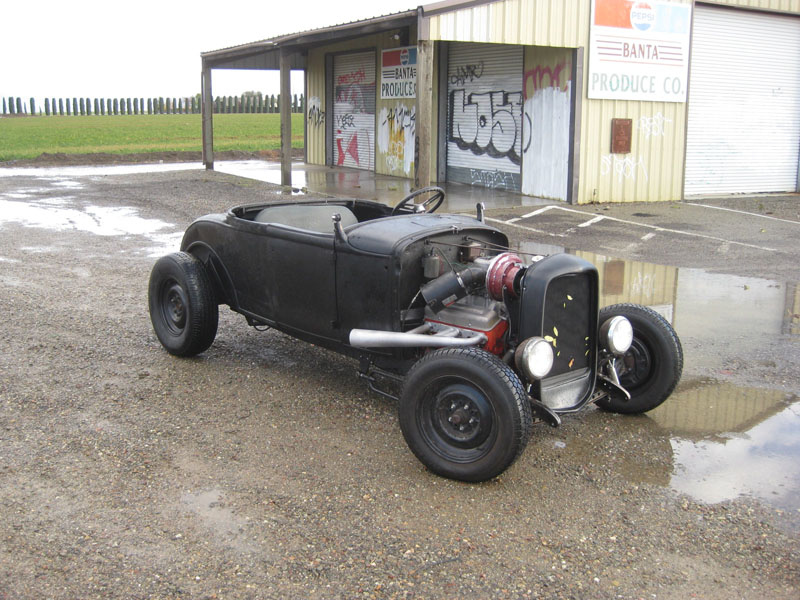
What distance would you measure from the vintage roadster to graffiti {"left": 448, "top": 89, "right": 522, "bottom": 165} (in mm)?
10822

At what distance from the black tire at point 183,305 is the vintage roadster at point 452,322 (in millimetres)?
16

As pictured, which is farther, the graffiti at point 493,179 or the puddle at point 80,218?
the graffiti at point 493,179

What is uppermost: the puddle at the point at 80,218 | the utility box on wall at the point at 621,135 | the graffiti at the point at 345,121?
the graffiti at the point at 345,121

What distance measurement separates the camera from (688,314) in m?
7.34

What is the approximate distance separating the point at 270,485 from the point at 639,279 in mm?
5993

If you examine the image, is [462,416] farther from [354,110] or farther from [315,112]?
[315,112]

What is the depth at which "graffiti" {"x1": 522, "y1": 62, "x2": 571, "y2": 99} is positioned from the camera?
14.4 m

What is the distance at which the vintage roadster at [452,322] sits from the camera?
3.95 meters

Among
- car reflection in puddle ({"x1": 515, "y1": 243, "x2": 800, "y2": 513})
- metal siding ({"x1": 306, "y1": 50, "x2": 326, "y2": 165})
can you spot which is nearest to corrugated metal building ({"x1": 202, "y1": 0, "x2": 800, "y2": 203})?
metal siding ({"x1": 306, "y1": 50, "x2": 326, "y2": 165})

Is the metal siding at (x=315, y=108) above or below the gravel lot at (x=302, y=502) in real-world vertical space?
above

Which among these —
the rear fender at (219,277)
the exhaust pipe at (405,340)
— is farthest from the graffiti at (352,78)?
the exhaust pipe at (405,340)

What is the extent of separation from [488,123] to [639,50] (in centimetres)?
335

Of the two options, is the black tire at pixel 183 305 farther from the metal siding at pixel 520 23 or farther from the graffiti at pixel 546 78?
the graffiti at pixel 546 78

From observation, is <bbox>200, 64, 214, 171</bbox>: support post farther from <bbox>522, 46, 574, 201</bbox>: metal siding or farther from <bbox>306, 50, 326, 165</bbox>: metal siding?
<bbox>522, 46, 574, 201</bbox>: metal siding
